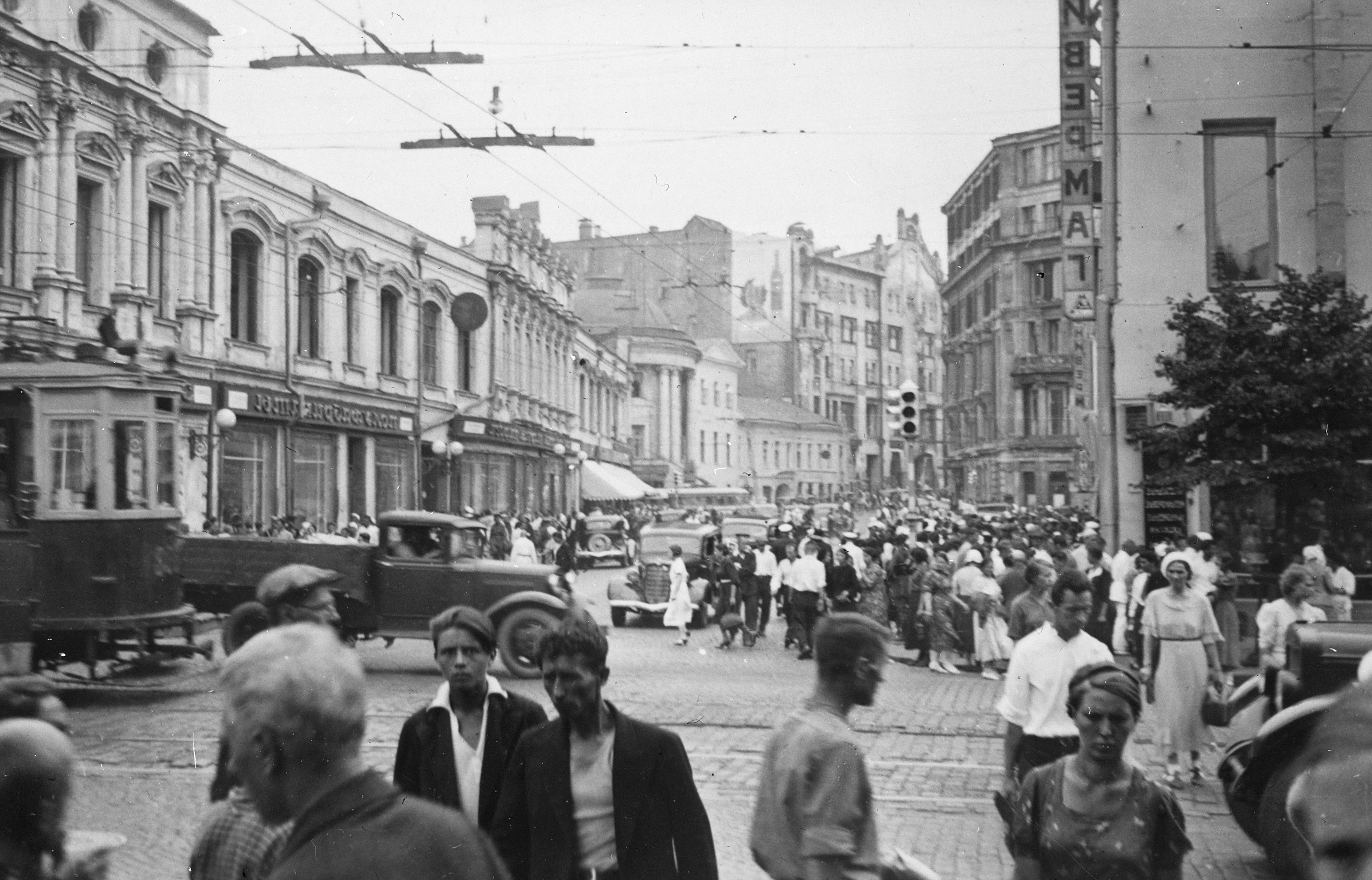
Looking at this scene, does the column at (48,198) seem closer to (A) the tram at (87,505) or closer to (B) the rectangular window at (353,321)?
(A) the tram at (87,505)

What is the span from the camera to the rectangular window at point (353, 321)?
34312 mm

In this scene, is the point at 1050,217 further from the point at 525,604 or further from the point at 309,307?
the point at 525,604

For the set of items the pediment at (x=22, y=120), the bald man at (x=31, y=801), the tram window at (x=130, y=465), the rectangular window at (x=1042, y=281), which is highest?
the rectangular window at (x=1042, y=281)

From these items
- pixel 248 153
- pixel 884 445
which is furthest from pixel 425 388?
pixel 884 445

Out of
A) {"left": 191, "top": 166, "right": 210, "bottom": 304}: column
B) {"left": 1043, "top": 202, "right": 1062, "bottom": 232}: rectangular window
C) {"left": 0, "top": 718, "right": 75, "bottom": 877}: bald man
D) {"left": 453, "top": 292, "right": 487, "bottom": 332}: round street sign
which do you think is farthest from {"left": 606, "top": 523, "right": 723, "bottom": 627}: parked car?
{"left": 1043, "top": 202, "right": 1062, "bottom": 232}: rectangular window

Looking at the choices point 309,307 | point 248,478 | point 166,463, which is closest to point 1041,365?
point 309,307

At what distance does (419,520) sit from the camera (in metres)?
17.4

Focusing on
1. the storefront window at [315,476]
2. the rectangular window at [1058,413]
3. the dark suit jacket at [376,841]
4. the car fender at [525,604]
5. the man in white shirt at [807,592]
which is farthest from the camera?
the rectangular window at [1058,413]

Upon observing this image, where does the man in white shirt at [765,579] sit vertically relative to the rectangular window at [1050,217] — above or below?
below

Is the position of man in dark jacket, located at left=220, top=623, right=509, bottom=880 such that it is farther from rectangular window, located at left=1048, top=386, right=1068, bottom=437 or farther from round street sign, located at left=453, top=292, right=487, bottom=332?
rectangular window, located at left=1048, top=386, right=1068, bottom=437

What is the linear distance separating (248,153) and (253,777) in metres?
28.6

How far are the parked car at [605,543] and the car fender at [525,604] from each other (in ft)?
78.0

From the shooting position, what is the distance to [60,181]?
23297mm

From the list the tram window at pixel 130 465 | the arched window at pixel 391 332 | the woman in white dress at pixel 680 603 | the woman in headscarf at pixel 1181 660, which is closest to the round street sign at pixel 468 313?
the arched window at pixel 391 332
